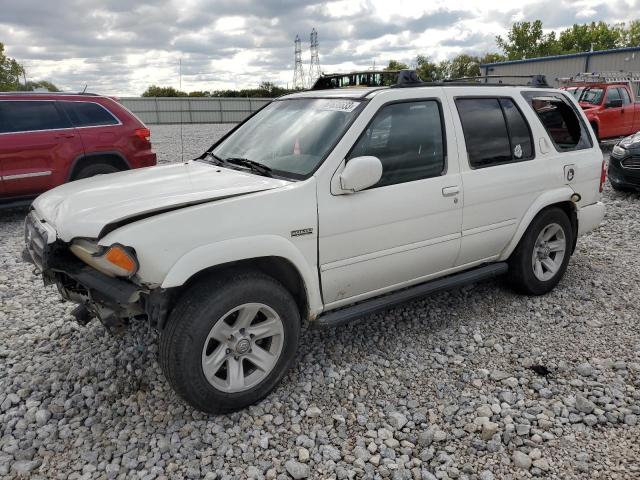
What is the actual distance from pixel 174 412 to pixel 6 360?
1.48 m

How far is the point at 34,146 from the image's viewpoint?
705 centimetres

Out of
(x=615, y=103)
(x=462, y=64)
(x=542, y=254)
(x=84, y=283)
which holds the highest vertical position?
(x=462, y=64)

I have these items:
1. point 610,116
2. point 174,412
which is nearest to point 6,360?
point 174,412

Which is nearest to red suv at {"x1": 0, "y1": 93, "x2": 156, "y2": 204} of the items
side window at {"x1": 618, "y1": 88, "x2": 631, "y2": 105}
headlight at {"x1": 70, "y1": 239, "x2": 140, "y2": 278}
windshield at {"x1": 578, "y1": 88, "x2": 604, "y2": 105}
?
headlight at {"x1": 70, "y1": 239, "x2": 140, "y2": 278}

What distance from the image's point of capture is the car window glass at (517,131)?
4.20 metres

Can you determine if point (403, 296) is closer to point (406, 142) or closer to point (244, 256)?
point (406, 142)

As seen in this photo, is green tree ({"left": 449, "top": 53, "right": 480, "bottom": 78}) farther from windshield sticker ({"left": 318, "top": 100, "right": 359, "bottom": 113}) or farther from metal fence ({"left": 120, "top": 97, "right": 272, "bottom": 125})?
windshield sticker ({"left": 318, "top": 100, "right": 359, "bottom": 113})

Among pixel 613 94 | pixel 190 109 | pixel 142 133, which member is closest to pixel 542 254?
pixel 142 133

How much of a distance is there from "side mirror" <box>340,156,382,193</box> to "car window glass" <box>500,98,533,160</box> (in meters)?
1.67

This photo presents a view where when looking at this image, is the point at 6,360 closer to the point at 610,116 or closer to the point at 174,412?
the point at 174,412

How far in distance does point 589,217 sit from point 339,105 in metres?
2.78

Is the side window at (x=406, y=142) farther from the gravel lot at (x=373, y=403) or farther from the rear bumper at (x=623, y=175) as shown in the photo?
the rear bumper at (x=623, y=175)

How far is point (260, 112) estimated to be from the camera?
4.30 m

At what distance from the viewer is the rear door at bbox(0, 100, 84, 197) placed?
6941mm
